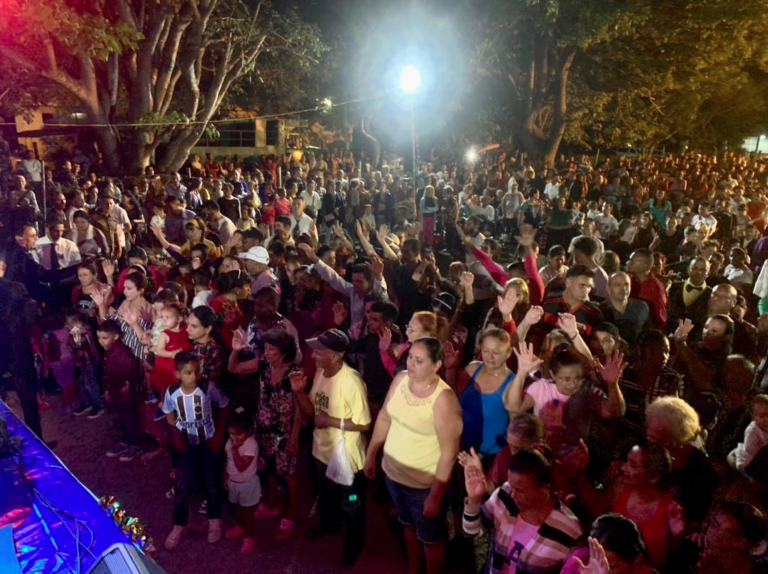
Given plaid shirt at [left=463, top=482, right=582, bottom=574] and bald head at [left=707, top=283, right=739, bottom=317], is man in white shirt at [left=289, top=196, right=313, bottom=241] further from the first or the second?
plaid shirt at [left=463, top=482, right=582, bottom=574]

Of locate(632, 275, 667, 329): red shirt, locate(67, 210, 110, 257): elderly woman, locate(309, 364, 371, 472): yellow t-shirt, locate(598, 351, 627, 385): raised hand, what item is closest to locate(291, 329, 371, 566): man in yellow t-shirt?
locate(309, 364, 371, 472): yellow t-shirt

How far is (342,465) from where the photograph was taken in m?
3.84

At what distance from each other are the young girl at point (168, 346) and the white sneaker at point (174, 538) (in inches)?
42.2

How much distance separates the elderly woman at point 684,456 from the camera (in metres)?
3.16

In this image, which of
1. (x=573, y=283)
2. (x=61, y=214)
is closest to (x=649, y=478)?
(x=573, y=283)

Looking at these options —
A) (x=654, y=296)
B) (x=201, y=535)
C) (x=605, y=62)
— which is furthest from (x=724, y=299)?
(x=605, y=62)

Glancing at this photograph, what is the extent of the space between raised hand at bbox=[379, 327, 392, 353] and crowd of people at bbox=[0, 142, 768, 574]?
0.02 m

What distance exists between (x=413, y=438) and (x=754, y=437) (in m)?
2.06

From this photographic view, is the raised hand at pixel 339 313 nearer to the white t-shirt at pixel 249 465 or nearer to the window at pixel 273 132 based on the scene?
the white t-shirt at pixel 249 465

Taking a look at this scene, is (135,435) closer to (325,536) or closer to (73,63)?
(325,536)

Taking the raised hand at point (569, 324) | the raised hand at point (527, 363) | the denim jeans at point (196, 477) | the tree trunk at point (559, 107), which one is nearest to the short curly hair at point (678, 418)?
the raised hand at point (527, 363)

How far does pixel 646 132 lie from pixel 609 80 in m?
6.34

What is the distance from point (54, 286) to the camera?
6.63 metres

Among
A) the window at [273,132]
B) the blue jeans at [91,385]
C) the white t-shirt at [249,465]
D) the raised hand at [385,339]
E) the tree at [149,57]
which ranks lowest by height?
the blue jeans at [91,385]
